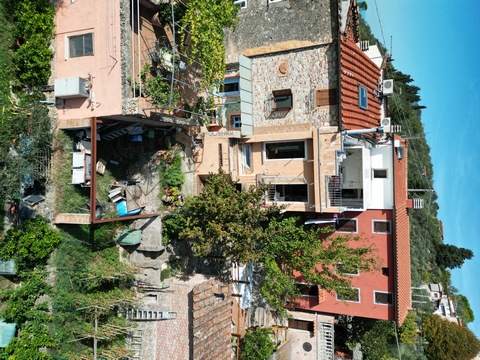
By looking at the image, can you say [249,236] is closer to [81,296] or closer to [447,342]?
[81,296]

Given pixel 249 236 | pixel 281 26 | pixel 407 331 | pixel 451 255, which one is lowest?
pixel 407 331

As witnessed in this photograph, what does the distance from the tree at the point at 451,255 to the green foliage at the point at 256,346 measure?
31111mm

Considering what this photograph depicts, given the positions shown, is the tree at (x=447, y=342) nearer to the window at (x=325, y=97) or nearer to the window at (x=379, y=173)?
the window at (x=379, y=173)

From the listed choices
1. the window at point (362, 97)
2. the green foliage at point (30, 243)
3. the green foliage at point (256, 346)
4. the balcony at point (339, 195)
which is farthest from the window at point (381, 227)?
the green foliage at point (30, 243)

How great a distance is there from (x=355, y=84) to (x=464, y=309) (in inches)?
1667

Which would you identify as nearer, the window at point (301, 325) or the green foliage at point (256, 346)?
the green foliage at point (256, 346)

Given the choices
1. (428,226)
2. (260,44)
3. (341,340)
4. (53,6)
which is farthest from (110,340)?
(428,226)

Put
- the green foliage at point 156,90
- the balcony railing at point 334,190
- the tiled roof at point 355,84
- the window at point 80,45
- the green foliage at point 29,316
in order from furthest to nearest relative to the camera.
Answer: the balcony railing at point 334,190 → the tiled roof at point 355,84 → the green foliage at point 156,90 → the window at point 80,45 → the green foliage at point 29,316

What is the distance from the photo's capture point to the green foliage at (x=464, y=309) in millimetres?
40931

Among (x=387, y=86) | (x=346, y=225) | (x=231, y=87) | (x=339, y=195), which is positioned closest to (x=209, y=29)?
(x=231, y=87)

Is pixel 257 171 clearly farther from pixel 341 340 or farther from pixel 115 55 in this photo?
pixel 341 340

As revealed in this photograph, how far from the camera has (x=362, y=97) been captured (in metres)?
16.0

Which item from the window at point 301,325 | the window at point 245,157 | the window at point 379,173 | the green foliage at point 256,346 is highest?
the window at point 245,157

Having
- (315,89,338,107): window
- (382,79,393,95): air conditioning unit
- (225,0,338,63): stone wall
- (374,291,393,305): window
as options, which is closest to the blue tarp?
(225,0,338,63): stone wall
